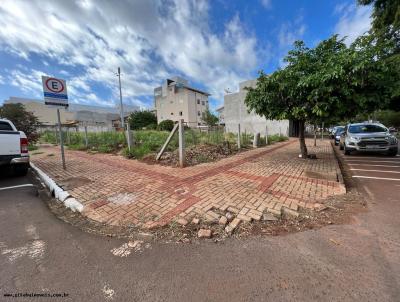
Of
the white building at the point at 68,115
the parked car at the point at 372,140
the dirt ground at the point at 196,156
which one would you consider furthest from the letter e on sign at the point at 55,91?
the white building at the point at 68,115

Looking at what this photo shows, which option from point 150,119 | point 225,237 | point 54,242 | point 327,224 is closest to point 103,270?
point 54,242

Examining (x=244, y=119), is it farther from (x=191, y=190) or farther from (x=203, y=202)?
(x=203, y=202)

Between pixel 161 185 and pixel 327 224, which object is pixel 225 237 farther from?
pixel 161 185

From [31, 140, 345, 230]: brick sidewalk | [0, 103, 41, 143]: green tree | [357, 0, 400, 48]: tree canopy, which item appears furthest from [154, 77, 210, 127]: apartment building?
[31, 140, 345, 230]: brick sidewalk

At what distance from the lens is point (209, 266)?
198cm

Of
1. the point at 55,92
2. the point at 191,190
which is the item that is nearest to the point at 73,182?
the point at 55,92

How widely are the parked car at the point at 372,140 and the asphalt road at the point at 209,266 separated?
296 inches

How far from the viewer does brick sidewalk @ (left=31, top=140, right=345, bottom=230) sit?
3094 millimetres

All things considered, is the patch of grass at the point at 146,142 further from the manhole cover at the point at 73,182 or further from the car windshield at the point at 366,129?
the car windshield at the point at 366,129

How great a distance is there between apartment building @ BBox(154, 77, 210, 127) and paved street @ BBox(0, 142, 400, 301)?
36.8 m

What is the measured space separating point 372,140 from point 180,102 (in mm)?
36587

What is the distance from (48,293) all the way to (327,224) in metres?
3.54

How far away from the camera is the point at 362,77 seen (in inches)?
204

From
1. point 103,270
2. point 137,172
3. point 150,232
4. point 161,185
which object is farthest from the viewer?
point 137,172
